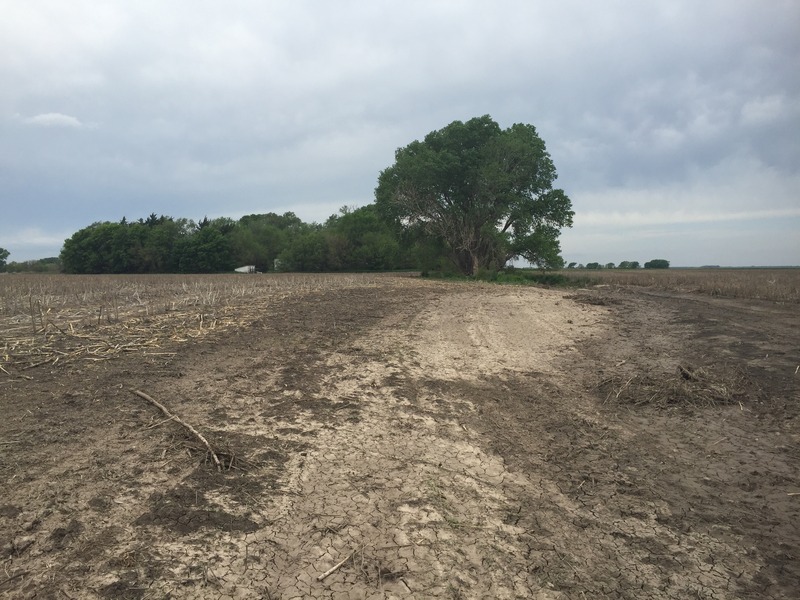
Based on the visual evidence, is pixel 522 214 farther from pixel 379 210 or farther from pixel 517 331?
pixel 517 331

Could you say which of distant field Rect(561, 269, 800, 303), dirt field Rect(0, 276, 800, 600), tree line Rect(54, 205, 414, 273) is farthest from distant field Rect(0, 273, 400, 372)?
tree line Rect(54, 205, 414, 273)

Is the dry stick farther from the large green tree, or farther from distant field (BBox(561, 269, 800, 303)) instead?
the large green tree

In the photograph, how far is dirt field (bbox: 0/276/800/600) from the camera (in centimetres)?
326

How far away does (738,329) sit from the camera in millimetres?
11711

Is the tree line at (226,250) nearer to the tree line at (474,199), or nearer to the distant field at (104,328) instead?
the tree line at (474,199)

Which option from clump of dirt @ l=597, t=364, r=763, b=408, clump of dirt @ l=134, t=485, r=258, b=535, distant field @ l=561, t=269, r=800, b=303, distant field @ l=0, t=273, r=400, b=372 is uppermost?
distant field @ l=561, t=269, r=800, b=303

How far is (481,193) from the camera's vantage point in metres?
35.6

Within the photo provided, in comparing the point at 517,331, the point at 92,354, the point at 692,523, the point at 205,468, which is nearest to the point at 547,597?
the point at 692,523

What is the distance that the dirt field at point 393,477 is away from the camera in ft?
10.7

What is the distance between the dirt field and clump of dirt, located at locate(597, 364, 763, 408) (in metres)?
0.04

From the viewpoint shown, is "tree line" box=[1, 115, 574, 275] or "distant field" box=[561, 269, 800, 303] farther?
"tree line" box=[1, 115, 574, 275]

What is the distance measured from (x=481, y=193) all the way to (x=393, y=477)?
32.8m

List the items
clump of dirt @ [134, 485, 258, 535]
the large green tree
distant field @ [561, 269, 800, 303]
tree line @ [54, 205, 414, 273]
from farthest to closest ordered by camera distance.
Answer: tree line @ [54, 205, 414, 273], the large green tree, distant field @ [561, 269, 800, 303], clump of dirt @ [134, 485, 258, 535]

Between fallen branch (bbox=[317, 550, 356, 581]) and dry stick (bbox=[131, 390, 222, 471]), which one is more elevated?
dry stick (bbox=[131, 390, 222, 471])
